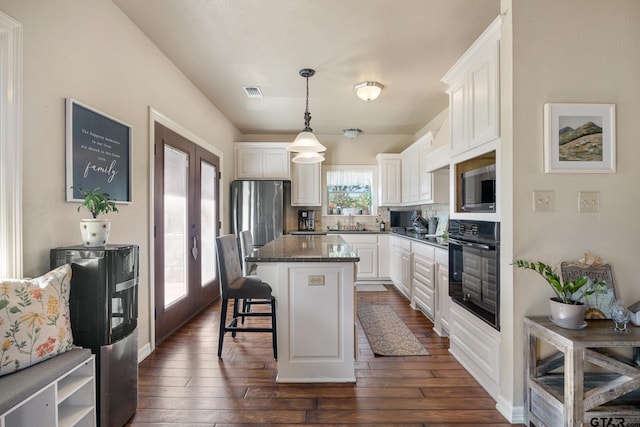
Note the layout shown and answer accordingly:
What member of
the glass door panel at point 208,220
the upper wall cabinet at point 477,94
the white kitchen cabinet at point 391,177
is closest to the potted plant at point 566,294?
the upper wall cabinet at point 477,94

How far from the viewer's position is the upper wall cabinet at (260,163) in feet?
17.1

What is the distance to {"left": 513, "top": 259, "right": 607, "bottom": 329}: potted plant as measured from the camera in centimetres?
159

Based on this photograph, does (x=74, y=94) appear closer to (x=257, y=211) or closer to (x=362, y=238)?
(x=257, y=211)

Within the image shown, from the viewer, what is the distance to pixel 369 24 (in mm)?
2385

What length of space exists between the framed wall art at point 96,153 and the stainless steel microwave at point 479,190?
2522 mm

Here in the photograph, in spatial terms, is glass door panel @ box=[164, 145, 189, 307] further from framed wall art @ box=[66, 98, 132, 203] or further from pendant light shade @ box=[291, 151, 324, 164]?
pendant light shade @ box=[291, 151, 324, 164]

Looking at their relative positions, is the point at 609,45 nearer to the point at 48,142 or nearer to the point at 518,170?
the point at 518,170

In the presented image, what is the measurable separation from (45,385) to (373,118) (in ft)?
14.9

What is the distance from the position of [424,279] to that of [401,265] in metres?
0.97

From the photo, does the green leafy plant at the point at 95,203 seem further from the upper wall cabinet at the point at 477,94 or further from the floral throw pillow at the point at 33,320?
the upper wall cabinet at the point at 477,94

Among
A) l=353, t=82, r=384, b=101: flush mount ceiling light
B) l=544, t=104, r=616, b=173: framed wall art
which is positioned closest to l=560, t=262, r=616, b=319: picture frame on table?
l=544, t=104, r=616, b=173: framed wall art

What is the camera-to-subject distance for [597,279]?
5.78 feet

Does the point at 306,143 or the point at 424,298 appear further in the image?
the point at 424,298

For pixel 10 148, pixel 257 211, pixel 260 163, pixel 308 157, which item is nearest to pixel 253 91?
pixel 308 157
